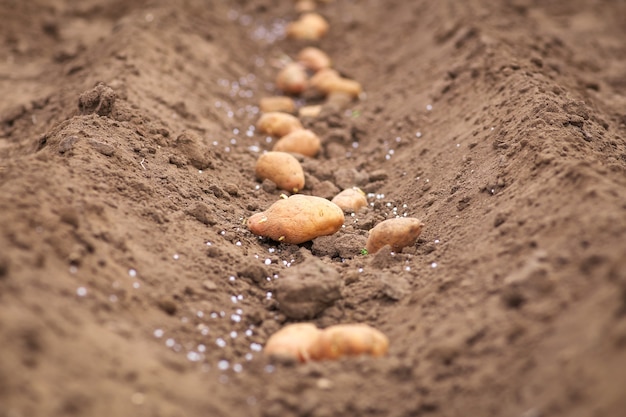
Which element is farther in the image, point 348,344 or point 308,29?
point 308,29

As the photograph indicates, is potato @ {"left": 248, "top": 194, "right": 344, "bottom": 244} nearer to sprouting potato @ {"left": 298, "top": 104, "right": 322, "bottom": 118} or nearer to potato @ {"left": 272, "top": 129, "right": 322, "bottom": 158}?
potato @ {"left": 272, "top": 129, "right": 322, "bottom": 158}

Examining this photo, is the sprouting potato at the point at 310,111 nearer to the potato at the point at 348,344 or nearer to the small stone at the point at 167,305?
the small stone at the point at 167,305

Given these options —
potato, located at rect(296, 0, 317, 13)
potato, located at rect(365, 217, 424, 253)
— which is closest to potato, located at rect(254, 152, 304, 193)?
potato, located at rect(365, 217, 424, 253)

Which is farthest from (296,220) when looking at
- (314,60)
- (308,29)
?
(308,29)

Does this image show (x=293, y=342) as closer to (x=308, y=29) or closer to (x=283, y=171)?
(x=283, y=171)

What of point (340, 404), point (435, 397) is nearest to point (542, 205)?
point (435, 397)

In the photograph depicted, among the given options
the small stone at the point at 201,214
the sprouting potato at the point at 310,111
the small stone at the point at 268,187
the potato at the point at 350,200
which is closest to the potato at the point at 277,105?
the sprouting potato at the point at 310,111
